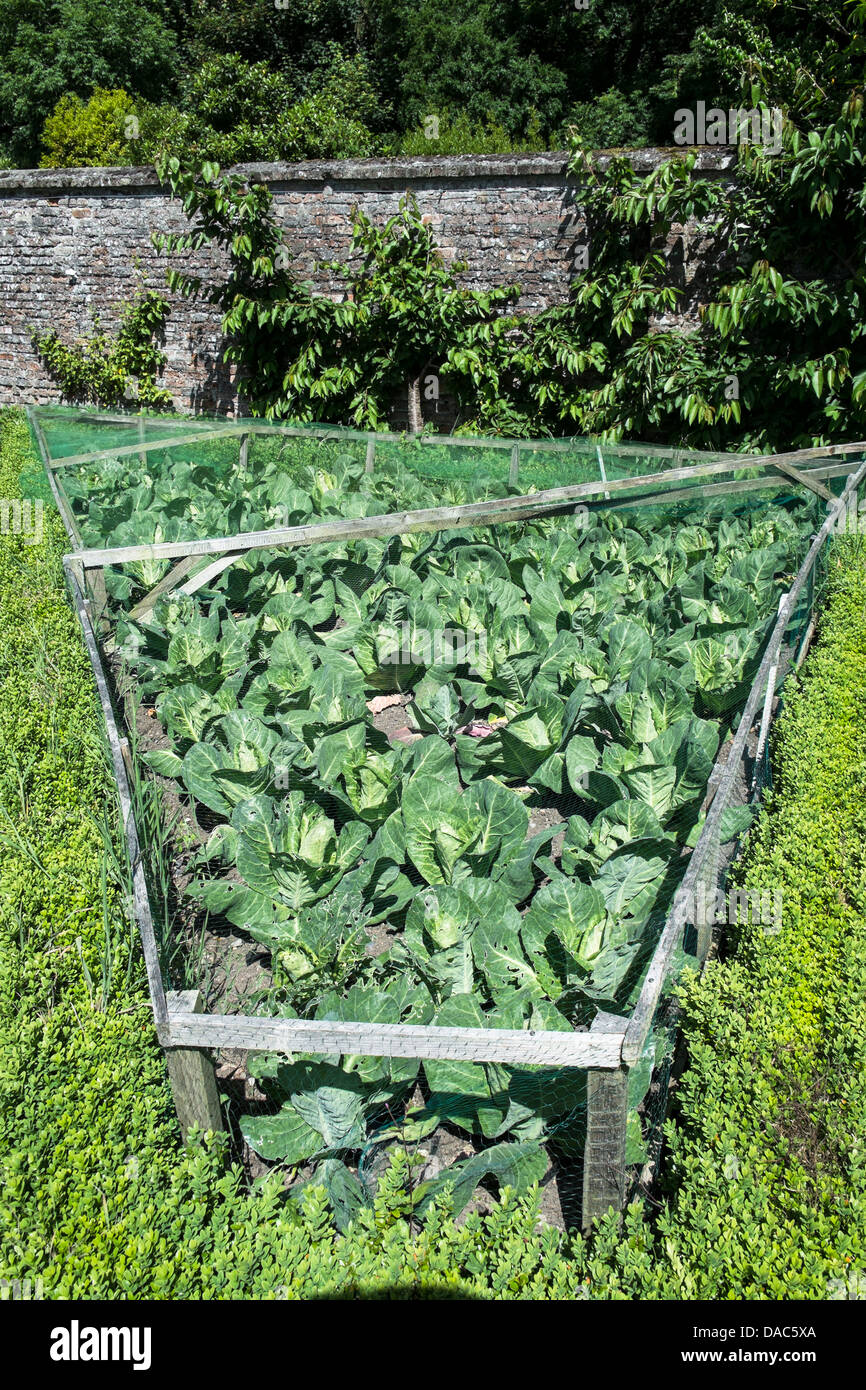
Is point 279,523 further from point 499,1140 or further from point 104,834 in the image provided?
point 499,1140

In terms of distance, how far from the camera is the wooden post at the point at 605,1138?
1.65 m

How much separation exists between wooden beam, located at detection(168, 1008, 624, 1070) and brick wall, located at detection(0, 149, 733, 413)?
26.9 ft

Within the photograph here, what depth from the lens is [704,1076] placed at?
2000 millimetres

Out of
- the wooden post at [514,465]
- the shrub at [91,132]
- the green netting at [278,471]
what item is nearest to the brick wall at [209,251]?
the green netting at [278,471]

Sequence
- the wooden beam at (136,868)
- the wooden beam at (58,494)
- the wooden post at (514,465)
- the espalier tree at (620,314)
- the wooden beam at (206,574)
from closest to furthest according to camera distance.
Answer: the wooden beam at (136,868), the wooden beam at (206,574), the wooden beam at (58,494), the wooden post at (514,465), the espalier tree at (620,314)

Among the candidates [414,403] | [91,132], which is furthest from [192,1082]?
[91,132]

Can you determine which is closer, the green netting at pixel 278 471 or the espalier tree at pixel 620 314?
the green netting at pixel 278 471

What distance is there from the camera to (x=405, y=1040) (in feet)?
5.37

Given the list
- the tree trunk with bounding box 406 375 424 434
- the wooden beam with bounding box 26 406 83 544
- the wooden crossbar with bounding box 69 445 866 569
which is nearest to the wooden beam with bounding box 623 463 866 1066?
the wooden crossbar with bounding box 69 445 866 569

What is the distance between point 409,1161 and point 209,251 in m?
10.6

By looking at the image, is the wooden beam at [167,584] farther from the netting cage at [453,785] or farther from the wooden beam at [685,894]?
the wooden beam at [685,894]

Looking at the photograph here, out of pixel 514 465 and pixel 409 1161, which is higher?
pixel 514 465

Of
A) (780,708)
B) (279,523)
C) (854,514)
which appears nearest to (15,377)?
(279,523)

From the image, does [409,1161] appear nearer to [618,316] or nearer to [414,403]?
[618,316]
